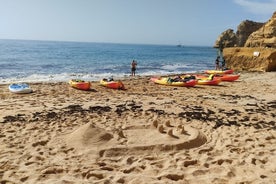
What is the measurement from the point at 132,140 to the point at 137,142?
0.19 m

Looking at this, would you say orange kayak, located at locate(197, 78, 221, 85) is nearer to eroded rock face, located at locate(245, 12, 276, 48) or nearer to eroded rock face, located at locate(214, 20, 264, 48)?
eroded rock face, located at locate(245, 12, 276, 48)

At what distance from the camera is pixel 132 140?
20.7ft

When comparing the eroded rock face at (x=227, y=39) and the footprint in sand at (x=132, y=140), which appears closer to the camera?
the footprint in sand at (x=132, y=140)

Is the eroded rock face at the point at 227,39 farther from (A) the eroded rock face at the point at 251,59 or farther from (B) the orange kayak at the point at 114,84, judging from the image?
(B) the orange kayak at the point at 114,84

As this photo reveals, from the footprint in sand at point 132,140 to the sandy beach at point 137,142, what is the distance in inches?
0.8

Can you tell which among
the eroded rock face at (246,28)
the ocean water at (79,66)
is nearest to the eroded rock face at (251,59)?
the ocean water at (79,66)

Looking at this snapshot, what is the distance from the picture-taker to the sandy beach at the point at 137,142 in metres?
4.59

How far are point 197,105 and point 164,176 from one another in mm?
6290

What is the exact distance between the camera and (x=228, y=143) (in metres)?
6.21

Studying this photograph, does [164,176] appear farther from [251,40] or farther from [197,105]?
[251,40]

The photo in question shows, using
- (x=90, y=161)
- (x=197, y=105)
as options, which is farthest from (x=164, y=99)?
(x=90, y=161)

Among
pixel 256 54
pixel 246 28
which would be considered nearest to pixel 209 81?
pixel 256 54

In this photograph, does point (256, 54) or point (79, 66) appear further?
point (79, 66)

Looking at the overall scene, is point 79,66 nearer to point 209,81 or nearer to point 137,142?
point 209,81
